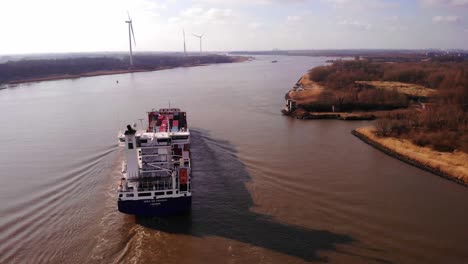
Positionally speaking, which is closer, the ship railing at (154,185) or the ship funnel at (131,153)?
the ship railing at (154,185)

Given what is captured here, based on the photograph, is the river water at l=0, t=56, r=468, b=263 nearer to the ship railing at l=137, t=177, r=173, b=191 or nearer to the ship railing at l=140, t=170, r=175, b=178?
the ship railing at l=137, t=177, r=173, b=191

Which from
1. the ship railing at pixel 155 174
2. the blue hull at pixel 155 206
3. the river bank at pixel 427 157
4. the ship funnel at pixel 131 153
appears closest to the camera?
the blue hull at pixel 155 206

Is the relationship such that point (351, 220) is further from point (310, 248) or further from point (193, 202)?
point (193, 202)

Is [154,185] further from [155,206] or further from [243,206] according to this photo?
[243,206]

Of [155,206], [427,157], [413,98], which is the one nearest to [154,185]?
[155,206]

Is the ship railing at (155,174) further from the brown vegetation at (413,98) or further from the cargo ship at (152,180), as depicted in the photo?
the brown vegetation at (413,98)

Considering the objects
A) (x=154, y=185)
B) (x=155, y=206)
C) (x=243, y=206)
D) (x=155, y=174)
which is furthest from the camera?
(x=155, y=174)

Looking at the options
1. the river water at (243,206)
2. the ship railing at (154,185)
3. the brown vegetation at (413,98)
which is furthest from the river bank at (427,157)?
the ship railing at (154,185)
